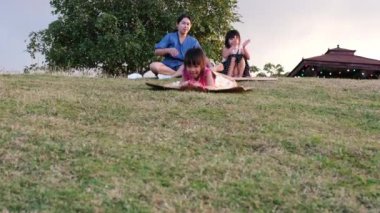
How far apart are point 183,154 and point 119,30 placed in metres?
18.9

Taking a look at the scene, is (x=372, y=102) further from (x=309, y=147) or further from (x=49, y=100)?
(x=49, y=100)

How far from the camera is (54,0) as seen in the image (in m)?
25.0

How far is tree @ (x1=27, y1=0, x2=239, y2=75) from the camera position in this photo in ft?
73.3

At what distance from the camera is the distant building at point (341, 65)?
21.2 m

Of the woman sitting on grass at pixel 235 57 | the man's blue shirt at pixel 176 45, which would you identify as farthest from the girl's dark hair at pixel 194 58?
the man's blue shirt at pixel 176 45

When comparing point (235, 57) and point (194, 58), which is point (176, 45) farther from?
point (194, 58)

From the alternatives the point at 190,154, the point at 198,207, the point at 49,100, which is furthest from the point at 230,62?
the point at 198,207

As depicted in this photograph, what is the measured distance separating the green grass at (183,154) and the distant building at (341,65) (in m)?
14.7

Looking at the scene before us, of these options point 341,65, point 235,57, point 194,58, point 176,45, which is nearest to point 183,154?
point 194,58

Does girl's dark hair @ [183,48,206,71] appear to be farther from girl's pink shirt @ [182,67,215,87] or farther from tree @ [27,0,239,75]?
tree @ [27,0,239,75]

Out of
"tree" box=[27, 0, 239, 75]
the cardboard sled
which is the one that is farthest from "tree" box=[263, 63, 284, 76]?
the cardboard sled

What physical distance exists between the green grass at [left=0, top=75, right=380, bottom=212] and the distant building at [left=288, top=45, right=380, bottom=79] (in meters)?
14.7

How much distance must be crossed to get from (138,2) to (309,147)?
1969 centimetres

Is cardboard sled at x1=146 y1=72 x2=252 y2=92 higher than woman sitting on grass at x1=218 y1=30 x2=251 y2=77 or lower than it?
lower
